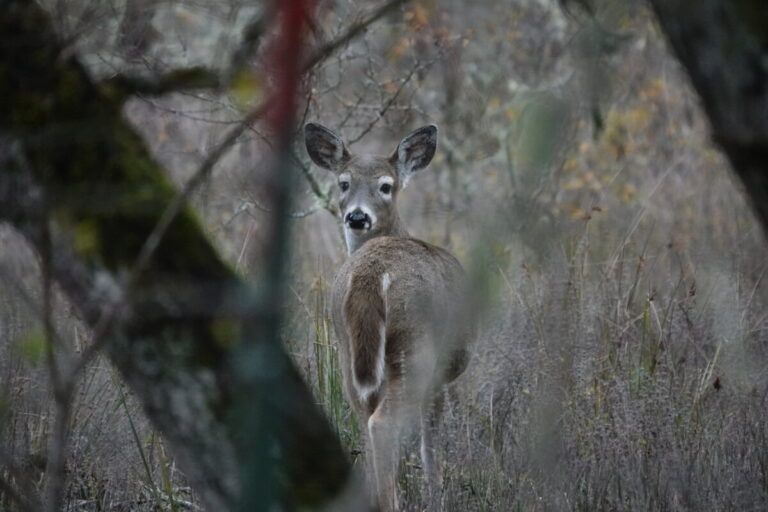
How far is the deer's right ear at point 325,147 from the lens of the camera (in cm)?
795

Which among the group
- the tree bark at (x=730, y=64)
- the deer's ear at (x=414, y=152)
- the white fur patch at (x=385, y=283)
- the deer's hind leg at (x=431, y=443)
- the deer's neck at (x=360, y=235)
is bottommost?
→ the deer's hind leg at (x=431, y=443)

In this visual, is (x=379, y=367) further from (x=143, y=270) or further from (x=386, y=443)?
(x=143, y=270)

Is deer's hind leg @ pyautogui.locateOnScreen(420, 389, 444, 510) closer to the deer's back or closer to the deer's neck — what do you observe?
the deer's back

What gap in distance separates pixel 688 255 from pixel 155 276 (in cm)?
571

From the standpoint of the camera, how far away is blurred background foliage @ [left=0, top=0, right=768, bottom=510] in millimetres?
2900

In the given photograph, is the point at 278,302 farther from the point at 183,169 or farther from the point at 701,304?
the point at 183,169

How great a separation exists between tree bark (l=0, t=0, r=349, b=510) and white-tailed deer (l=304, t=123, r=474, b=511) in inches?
103

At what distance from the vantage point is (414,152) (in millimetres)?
8359

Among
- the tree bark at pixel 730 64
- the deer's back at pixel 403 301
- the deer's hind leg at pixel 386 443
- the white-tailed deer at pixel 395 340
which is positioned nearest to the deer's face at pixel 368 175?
the white-tailed deer at pixel 395 340

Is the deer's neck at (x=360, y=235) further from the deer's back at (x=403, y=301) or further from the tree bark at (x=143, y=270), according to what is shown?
the tree bark at (x=143, y=270)

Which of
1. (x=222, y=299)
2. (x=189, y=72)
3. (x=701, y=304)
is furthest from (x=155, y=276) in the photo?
(x=701, y=304)

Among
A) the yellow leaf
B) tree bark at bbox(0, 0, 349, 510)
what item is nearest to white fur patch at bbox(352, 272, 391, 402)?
tree bark at bbox(0, 0, 349, 510)

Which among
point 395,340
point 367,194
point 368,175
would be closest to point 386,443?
point 395,340

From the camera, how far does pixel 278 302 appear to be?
150 cm
